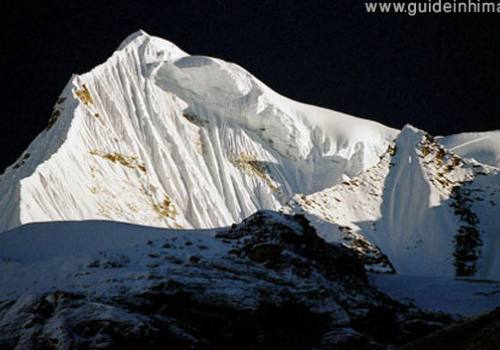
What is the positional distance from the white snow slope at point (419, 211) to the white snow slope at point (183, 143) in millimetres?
21646

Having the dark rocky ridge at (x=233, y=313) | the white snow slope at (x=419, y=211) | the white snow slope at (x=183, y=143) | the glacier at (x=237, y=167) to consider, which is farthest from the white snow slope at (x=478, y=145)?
the dark rocky ridge at (x=233, y=313)

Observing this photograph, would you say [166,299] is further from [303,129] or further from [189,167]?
[303,129]

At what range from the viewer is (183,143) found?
110 m

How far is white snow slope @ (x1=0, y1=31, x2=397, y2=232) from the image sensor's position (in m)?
89.4

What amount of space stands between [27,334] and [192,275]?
5835 millimetres

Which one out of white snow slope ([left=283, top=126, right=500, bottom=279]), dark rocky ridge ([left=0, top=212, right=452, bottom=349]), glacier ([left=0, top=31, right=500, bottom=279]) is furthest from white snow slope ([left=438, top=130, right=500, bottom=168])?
dark rocky ridge ([left=0, top=212, right=452, bottom=349])

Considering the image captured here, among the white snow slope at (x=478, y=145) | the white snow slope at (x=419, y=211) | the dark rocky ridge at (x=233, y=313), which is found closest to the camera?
the dark rocky ridge at (x=233, y=313)

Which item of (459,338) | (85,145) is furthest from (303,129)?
(459,338)

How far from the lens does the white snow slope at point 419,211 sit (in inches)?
2601

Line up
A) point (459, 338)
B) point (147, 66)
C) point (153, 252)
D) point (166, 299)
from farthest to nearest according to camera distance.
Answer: point (147, 66)
point (153, 252)
point (166, 299)
point (459, 338)

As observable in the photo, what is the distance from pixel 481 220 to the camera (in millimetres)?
73625

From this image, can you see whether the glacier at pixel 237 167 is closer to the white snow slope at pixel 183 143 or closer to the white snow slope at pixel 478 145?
the white snow slope at pixel 183 143

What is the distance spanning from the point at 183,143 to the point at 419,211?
4267 centimetres

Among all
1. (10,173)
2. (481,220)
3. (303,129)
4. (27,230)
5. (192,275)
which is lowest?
(192,275)
